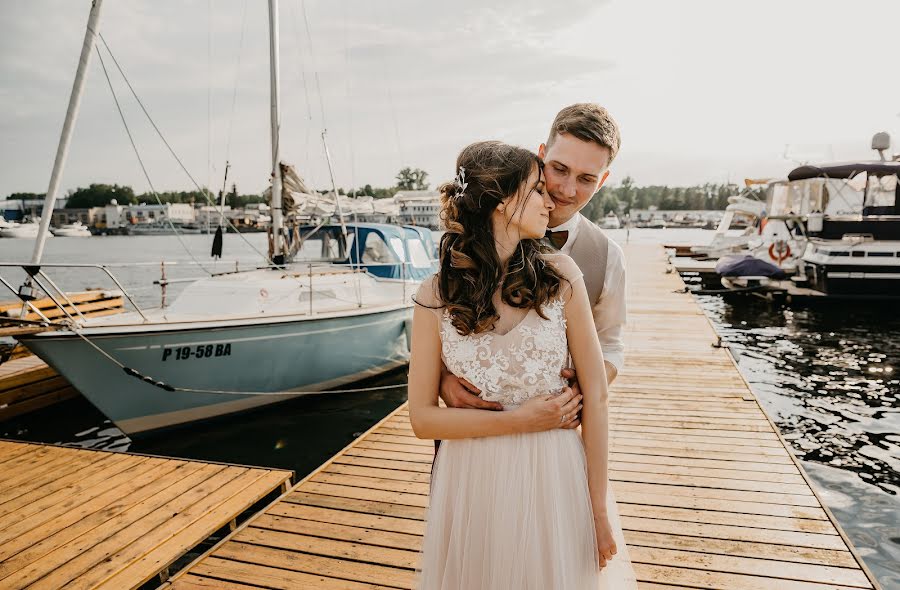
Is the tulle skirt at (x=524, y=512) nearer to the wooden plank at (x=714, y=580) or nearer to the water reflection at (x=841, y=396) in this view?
the wooden plank at (x=714, y=580)

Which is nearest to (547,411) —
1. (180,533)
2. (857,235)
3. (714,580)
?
(714,580)

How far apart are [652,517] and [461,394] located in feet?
8.54

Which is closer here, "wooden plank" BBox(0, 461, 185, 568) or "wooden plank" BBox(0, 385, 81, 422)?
"wooden plank" BBox(0, 461, 185, 568)

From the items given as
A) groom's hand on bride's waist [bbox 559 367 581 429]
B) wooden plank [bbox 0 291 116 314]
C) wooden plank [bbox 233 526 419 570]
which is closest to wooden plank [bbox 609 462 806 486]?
wooden plank [bbox 233 526 419 570]

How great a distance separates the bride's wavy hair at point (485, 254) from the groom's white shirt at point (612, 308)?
1.51ft

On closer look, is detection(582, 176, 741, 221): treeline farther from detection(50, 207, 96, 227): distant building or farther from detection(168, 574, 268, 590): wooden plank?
detection(168, 574, 268, 590): wooden plank

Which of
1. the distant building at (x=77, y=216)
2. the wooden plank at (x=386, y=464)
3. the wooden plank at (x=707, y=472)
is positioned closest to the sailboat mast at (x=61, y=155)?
the wooden plank at (x=386, y=464)

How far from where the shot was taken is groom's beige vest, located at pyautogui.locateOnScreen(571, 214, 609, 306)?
1.96 metres

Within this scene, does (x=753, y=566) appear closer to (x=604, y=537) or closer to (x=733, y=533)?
(x=733, y=533)

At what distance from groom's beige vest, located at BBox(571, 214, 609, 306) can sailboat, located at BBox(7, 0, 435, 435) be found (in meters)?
5.90

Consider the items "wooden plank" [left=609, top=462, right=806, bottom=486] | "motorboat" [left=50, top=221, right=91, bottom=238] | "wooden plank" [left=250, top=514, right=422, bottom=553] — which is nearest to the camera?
"wooden plank" [left=250, top=514, right=422, bottom=553]

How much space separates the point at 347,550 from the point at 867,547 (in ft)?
15.4

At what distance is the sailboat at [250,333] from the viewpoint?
22.2ft

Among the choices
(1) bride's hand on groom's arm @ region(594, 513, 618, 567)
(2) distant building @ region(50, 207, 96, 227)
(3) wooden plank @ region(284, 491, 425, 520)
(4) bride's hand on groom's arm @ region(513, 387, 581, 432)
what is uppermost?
(2) distant building @ region(50, 207, 96, 227)
